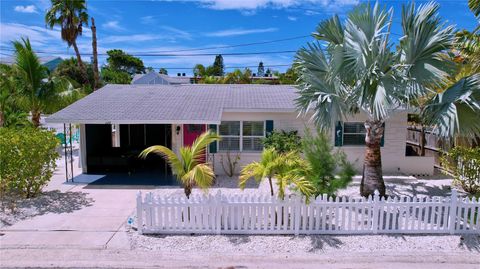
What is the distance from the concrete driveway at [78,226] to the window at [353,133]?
827 centimetres

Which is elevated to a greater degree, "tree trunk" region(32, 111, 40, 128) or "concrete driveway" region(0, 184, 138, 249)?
"tree trunk" region(32, 111, 40, 128)

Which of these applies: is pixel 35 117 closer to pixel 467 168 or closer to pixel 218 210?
pixel 218 210

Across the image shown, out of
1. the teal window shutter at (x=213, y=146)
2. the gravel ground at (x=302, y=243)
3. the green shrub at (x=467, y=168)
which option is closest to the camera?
the gravel ground at (x=302, y=243)

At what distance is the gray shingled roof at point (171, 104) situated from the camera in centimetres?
1095

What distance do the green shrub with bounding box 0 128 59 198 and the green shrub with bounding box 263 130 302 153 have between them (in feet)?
22.4

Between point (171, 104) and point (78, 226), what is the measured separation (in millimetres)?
6676

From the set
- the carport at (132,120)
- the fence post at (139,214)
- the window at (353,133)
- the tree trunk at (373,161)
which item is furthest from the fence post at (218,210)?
the window at (353,133)

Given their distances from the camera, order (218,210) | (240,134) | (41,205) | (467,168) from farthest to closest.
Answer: (240,134)
(467,168)
(41,205)
(218,210)

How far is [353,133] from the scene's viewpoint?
12656 mm

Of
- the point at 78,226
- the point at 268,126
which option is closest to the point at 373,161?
the point at 268,126

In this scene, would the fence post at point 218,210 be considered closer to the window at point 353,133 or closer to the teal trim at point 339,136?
the teal trim at point 339,136

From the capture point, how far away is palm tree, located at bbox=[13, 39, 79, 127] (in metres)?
13.6

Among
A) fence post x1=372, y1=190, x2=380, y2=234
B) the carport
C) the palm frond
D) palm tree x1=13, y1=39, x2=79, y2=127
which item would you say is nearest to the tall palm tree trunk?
palm tree x1=13, y1=39, x2=79, y2=127

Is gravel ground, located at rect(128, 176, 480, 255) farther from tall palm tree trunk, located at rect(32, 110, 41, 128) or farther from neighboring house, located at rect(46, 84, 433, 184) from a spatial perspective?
tall palm tree trunk, located at rect(32, 110, 41, 128)
